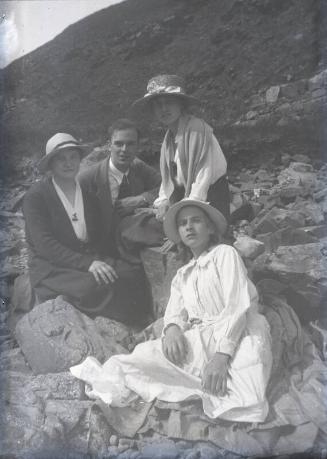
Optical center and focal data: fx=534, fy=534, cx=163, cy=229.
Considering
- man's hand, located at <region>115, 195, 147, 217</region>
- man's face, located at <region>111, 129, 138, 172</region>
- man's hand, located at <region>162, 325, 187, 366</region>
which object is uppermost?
man's face, located at <region>111, 129, 138, 172</region>

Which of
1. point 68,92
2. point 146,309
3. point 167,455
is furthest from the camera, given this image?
point 68,92

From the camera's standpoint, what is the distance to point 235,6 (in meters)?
3.78

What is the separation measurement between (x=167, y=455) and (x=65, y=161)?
6.42 feet

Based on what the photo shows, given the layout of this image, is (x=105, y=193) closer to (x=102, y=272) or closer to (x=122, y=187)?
(x=122, y=187)

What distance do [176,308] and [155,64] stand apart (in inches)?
69.4

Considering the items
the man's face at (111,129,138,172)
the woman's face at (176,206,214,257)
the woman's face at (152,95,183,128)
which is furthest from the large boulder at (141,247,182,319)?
the woman's face at (152,95,183,128)

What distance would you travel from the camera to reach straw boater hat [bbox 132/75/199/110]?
138 inches

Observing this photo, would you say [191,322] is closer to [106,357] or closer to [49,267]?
[106,357]

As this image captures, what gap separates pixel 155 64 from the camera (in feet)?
12.4

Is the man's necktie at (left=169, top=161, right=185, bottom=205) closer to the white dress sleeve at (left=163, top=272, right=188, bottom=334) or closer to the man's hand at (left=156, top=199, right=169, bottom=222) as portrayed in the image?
the man's hand at (left=156, top=199, right=169, bottom=222)

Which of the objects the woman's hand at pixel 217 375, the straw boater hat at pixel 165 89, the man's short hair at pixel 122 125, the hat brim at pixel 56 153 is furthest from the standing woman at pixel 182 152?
the woman's hand at pixel 217 375

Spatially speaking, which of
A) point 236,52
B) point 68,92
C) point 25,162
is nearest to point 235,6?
point 236,52

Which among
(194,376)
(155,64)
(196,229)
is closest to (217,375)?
(194,376)

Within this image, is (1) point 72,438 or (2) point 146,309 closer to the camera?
(1) point 72,438
